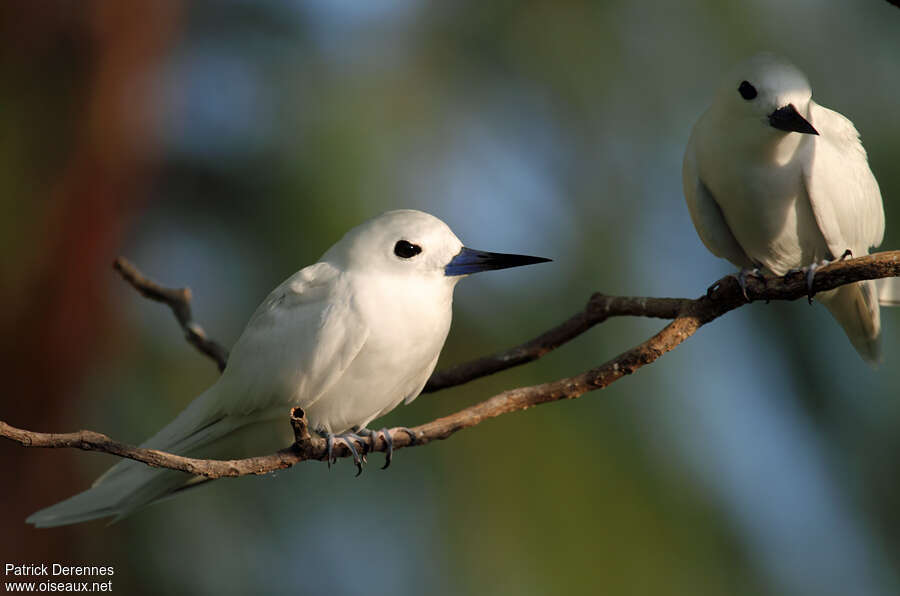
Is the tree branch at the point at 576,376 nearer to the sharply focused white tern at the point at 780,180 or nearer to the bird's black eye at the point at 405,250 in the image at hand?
the bird's black eye at the point at 405,250

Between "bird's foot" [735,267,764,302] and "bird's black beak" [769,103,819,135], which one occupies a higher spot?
"bird's black beak" [769,103,819,135]

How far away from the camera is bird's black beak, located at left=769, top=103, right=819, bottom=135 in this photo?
3.14 metres

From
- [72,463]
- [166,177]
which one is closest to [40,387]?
[72,463]

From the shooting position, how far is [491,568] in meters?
5.27

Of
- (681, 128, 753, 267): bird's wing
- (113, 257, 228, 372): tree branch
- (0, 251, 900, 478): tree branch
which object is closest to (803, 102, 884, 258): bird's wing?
(681, 128, 753, 267): bird's wing

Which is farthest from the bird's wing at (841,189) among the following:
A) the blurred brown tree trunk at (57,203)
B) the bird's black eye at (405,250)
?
the blurred brown tree trunk at (57,203)

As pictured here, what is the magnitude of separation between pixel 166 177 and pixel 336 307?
13.8 feet

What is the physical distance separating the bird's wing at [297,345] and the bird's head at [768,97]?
1732mm

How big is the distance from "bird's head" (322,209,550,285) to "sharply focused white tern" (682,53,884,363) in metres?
1.33

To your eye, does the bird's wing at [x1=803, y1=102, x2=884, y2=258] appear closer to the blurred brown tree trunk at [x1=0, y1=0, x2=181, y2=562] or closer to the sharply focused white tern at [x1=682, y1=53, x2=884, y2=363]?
the sharply focused white tern at [x1=682, y1=53, x2=884, y2=363]

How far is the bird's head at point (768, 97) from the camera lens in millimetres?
3204

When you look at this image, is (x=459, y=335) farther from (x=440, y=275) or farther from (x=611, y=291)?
(x=440, y=275)

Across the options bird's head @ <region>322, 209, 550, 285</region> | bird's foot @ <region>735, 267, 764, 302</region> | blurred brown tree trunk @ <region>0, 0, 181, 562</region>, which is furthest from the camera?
blurred brown tree trunk @ <region>0, 0, 181, 562</region>

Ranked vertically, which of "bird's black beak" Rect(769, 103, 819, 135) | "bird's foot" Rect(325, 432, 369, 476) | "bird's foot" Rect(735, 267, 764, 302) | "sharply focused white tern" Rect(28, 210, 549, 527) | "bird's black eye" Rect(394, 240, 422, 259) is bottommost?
"bird's foot" Rect(325, 432, 369, 476)
